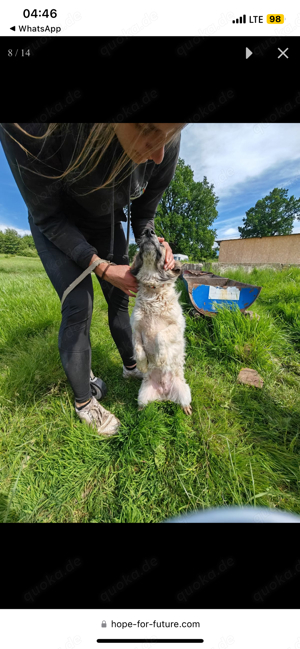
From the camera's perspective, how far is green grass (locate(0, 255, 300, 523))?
53.1 inches

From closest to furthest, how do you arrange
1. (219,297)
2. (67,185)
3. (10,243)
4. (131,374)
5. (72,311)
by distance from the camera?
(67,185) < (72,311) < (131,374) < (219,297) < (10,243)

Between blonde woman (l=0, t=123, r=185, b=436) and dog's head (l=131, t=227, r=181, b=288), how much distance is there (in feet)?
0.33

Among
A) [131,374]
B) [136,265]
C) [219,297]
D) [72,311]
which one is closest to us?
[72,311]

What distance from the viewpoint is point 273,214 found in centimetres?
3353

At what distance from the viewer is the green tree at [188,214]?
22.8m

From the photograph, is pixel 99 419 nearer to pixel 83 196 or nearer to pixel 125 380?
pixel 125 380

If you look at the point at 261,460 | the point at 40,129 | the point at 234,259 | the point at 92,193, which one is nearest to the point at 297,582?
the point at 261,460

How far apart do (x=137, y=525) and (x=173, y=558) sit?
0.85ft

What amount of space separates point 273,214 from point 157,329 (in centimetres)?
4252

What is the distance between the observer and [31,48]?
1178 millimetres

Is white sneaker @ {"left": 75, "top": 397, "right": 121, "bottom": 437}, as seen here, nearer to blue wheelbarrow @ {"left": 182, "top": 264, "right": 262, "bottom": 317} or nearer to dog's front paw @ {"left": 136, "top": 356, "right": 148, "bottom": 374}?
dog's front paw @ {"left": 136, "top": 356, "right": 148, "bottom": 374}
